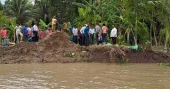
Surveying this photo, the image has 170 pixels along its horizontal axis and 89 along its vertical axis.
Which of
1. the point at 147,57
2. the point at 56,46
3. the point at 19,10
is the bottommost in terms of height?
the point at 147,57

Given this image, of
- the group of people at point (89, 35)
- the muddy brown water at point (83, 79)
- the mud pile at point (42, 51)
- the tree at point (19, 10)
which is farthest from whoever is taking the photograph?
the tree at point (19, 10)

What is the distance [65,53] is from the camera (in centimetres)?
1691

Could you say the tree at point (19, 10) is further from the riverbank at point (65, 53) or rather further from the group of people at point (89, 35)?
the riverbank at point (65, 53)

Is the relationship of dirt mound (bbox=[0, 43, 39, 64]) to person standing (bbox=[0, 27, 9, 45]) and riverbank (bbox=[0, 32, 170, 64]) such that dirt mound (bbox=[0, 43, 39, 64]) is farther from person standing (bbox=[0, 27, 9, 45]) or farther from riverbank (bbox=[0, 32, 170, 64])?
person standing (bbox=[0, 27, 9, 45])

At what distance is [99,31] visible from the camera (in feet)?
60.3

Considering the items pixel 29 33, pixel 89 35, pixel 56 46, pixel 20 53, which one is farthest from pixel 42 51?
pixel 89 35

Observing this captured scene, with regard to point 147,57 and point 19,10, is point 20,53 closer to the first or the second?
point 147,57

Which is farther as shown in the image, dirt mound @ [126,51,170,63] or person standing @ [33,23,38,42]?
person standing @ [33,23,38,42]

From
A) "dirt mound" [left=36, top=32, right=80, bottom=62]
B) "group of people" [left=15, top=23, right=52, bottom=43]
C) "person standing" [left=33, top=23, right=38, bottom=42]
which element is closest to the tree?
"group of people" [left=15, top=23, right=52, bottom=43]

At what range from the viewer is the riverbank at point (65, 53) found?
16297 millimetres

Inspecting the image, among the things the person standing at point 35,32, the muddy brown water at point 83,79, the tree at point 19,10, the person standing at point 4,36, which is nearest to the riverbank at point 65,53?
the person standing at point 35,32

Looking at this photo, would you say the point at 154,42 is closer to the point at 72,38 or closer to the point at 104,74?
the point at 72,38

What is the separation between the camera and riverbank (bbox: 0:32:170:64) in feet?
53.5

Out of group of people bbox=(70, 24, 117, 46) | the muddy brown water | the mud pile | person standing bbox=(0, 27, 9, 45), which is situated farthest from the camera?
person standing bbox=(0, 27, 9, 45)
